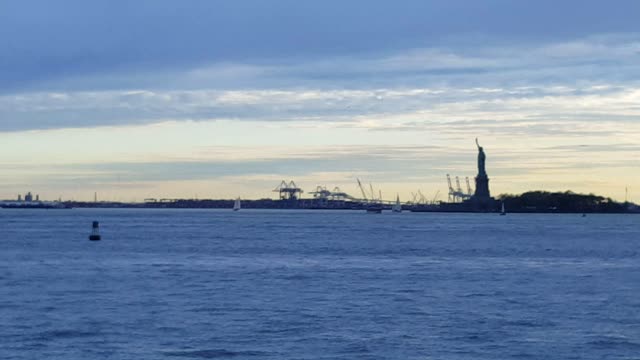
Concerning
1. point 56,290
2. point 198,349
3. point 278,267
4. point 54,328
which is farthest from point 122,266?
point 198,349

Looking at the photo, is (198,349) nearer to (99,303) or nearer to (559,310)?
(99,303)

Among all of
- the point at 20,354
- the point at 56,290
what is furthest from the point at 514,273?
the point at 20,354

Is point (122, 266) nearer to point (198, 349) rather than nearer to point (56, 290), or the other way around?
point (56, 290)

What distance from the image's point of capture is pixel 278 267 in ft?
221

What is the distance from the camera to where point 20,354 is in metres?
32.1

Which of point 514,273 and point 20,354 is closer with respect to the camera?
point 20,354

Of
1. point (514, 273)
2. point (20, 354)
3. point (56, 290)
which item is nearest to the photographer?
point (20, 354)

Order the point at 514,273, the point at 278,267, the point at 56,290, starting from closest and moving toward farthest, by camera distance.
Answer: the point at 56,290 → the point at 514,273 → the point at 278,267

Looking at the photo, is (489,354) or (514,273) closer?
(489,354)

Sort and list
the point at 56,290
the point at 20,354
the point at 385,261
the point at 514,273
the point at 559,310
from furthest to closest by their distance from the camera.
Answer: the point at 385,261
the point at 514,273
the point at 56,290
the point at 559,310
the point at 20,354

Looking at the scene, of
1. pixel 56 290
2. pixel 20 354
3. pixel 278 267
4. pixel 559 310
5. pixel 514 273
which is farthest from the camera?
pixel 278 267

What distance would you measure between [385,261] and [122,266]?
54.5 ft

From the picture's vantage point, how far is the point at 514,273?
208 feet

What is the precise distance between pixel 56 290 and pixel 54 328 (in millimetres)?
13578
